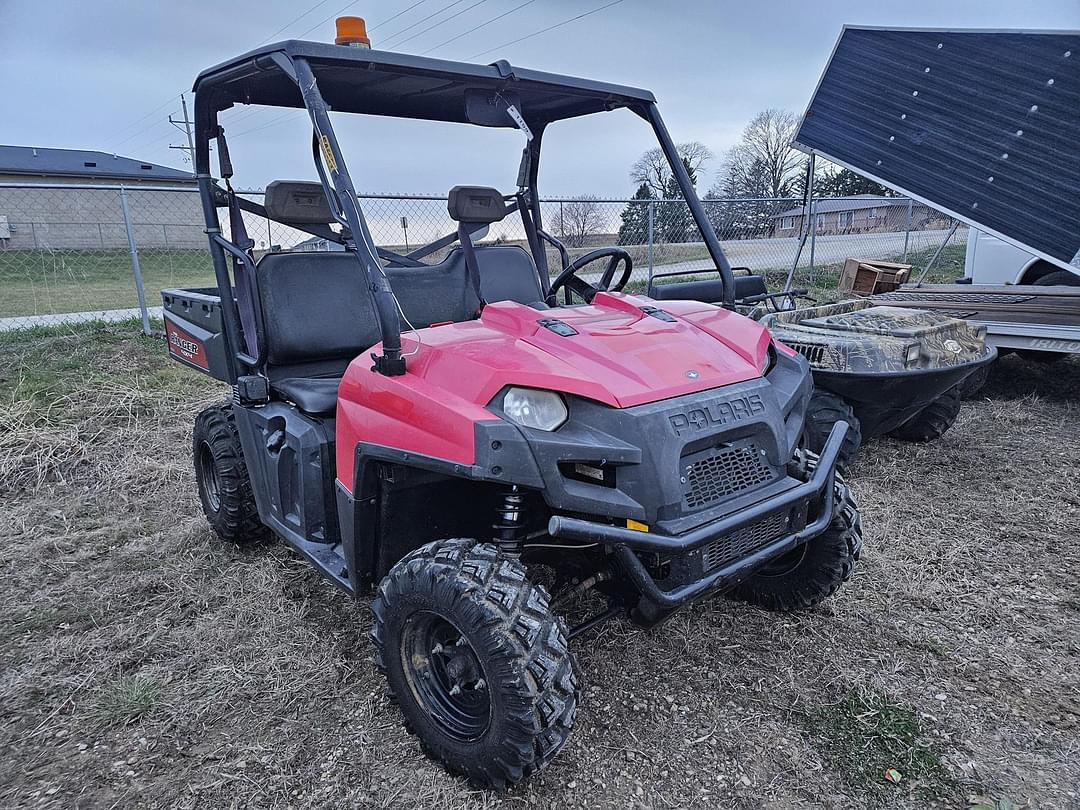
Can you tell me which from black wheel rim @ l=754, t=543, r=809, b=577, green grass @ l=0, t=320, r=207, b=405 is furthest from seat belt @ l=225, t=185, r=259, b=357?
green grass @ l=0, t=320, r=207, b=405

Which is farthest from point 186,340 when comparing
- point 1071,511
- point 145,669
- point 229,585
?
point 1071,511

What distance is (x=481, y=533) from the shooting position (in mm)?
2543

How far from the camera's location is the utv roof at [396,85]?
7.40 feet

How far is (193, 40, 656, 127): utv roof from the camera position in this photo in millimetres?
2256

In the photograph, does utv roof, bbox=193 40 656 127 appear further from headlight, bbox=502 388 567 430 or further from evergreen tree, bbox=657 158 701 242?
evergreen tree, bbox=657 158 701 242

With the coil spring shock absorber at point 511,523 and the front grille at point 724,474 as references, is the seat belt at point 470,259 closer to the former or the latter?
the coil spring shock absorber at point 511,523

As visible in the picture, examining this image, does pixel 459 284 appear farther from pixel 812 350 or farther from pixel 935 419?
pixel 935 419

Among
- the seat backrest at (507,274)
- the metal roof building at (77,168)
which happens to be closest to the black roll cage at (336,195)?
the seat backrest at (507,274)

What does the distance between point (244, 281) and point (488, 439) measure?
1.58 metres

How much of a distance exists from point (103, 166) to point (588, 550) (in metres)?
45.5

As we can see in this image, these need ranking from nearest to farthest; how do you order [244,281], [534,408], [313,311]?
1. [534,408]
2. [244,281]
3. [313,311]

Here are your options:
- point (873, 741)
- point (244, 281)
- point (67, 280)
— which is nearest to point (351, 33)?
point (244, 281)

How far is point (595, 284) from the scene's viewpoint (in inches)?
138

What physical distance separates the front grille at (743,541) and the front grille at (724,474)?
0.10m
